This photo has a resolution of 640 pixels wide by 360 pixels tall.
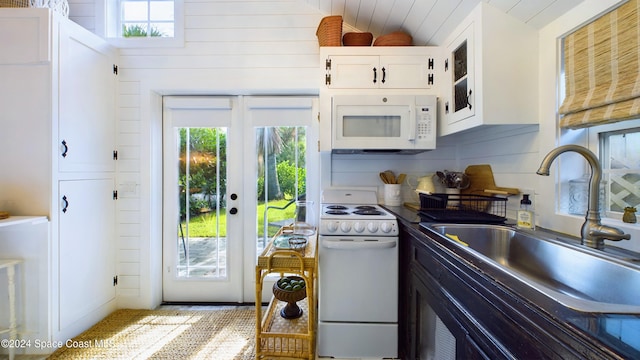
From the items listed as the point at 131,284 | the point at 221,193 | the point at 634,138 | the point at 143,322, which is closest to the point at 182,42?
the point at 221,193

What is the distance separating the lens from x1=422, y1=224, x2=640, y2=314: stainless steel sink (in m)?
0.65

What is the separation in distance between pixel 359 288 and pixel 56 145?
89.1 inches

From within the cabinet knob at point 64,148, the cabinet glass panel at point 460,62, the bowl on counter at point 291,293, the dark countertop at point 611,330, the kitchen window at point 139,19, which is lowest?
the bowl on counter at point 291,293

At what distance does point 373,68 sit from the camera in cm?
205

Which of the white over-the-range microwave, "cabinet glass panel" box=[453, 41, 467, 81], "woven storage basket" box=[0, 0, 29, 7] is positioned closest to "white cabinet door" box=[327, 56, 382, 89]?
the white over-the-range microwave

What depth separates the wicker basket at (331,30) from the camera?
6.77 feet

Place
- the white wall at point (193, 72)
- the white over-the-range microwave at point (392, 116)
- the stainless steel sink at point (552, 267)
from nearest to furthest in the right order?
the stainless steel sink at point (552, 267) < the white over-the-range microwave at point (392, 116) < the white wall at point (193, 72)

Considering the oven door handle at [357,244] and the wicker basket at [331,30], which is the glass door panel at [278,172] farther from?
the oven door handle at [357,244]

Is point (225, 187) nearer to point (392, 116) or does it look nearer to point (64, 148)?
point (64, 148)

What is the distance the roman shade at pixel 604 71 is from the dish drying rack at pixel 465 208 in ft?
1.96

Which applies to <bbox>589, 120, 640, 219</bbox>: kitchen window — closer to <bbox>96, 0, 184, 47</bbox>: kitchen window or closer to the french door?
the french door

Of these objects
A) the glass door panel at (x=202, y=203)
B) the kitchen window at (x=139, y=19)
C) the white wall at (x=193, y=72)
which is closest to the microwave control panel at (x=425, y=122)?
the white wall at (x=193, y=72)

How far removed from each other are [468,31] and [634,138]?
0.97m

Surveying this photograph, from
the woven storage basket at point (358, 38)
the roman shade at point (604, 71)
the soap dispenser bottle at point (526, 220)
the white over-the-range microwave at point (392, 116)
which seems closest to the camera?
the roman shade at point (604, 71)
